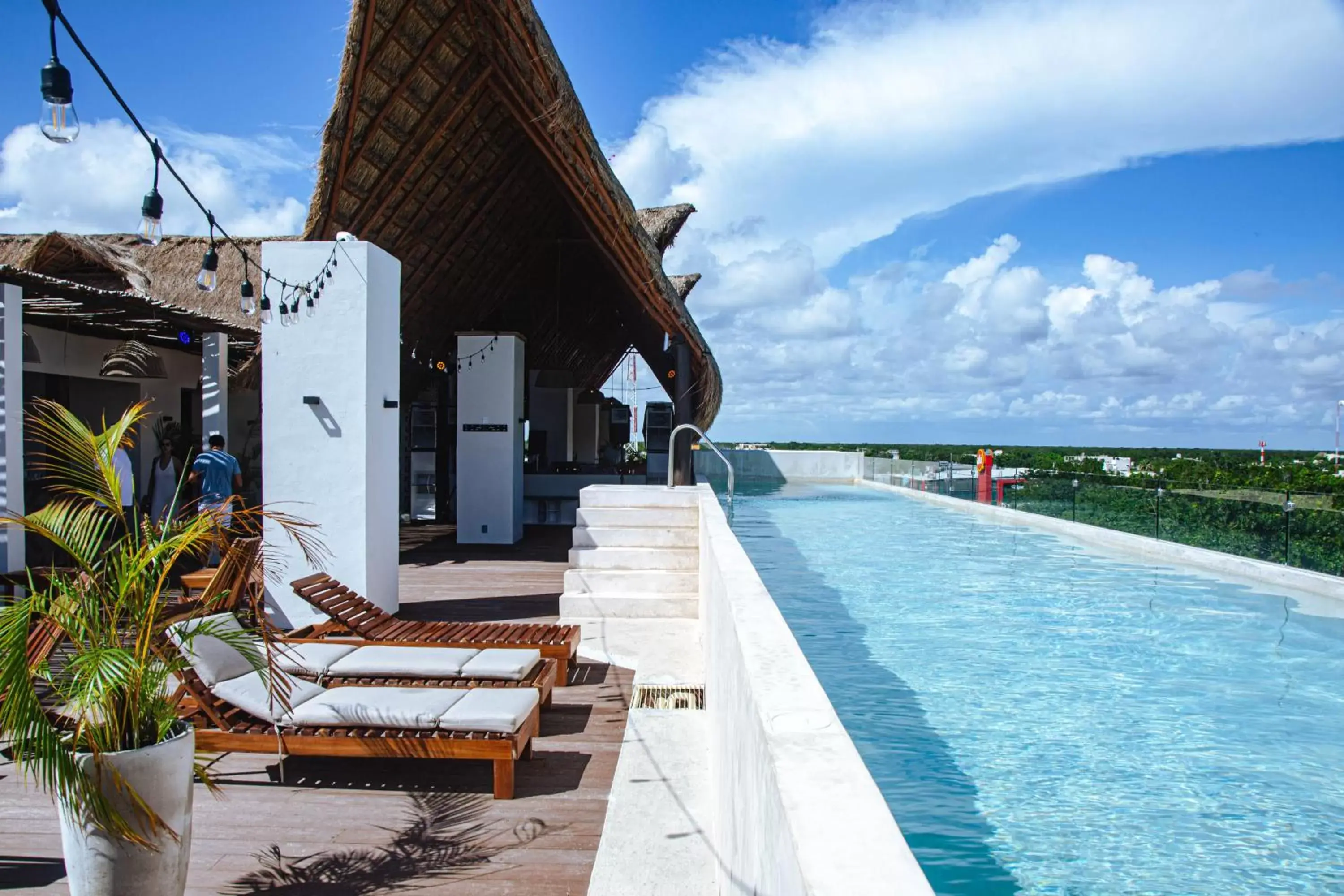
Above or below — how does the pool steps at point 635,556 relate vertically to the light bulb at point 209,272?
below

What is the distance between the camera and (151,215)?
400 centimetres

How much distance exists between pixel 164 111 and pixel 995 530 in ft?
40.0

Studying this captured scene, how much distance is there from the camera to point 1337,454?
96.8 ft

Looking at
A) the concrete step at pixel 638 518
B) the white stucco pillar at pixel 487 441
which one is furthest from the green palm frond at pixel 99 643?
the white stucco pillar at pixel 487 441

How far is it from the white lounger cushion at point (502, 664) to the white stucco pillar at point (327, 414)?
205 centimetres

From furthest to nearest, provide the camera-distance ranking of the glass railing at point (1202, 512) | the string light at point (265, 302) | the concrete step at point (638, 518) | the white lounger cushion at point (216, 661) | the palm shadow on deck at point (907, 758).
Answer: the glass railing at point (1202, 512)
the concrete step at point (638, 518)
the string light at point (265, 302)
the palm shadow on deck at point (907, 758)
the white lounger cushion at point (216, 661)

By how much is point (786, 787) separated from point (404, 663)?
3.05m

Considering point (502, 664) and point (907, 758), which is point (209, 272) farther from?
point (907, 758)

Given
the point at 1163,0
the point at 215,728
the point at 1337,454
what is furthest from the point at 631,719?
the point at 1337,454

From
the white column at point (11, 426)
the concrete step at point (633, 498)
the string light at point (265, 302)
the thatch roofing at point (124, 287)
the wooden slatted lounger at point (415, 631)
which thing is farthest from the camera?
the thatch roofing at point (124, 287)

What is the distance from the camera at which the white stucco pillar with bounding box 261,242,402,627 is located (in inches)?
231

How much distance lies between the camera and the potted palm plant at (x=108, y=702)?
2096mm

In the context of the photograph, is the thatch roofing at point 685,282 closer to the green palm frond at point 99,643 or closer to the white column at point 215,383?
the white column at point 215,383

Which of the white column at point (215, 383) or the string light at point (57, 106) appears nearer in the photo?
the string light at point (57, 106)
